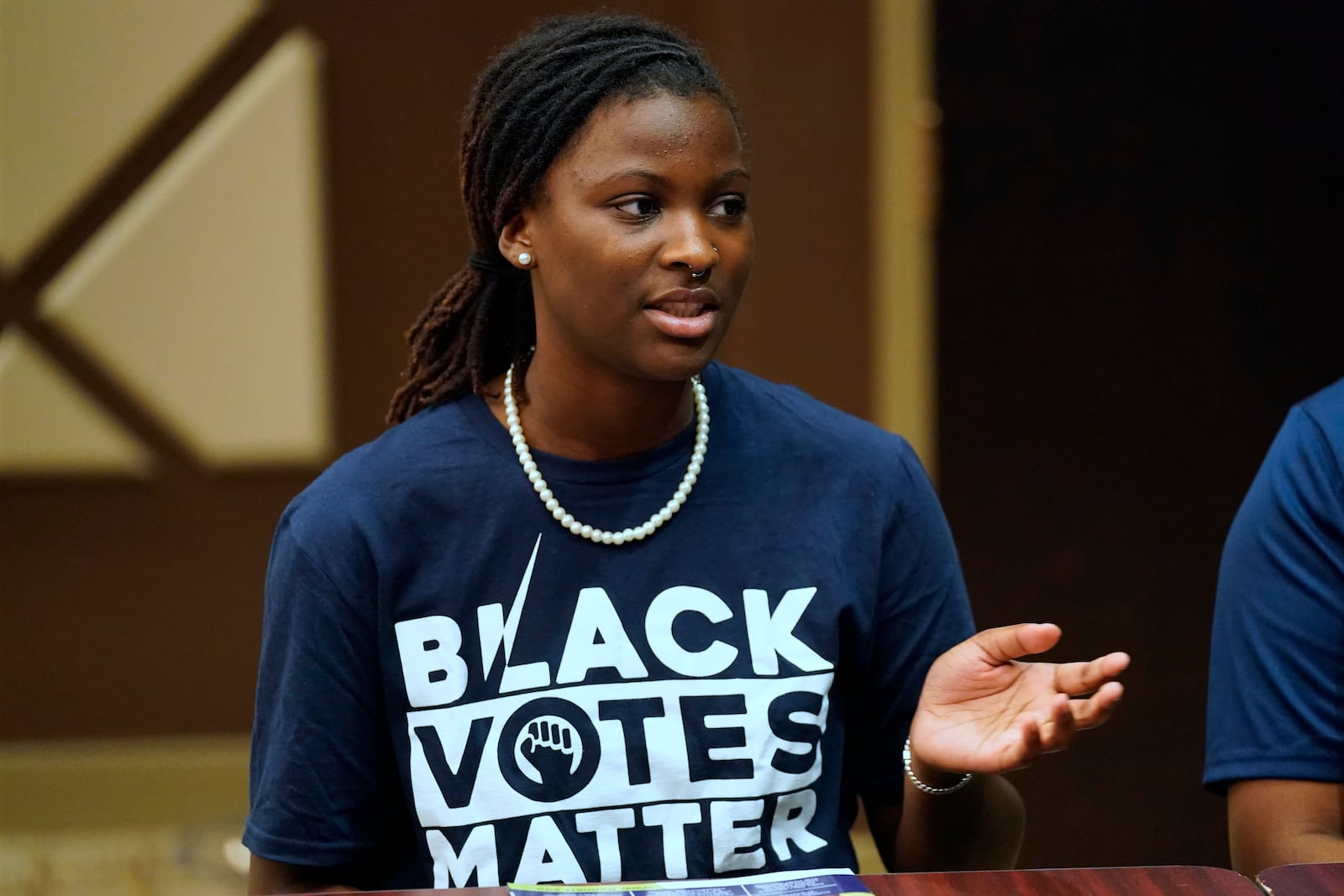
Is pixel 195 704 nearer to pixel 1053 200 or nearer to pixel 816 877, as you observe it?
pixel 1053 200

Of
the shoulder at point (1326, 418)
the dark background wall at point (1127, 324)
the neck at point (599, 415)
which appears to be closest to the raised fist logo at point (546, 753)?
the neck at point (599, 415)

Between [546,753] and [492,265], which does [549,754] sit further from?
[492,265]

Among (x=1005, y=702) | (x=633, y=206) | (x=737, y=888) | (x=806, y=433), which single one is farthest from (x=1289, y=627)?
(x=633, y=206)

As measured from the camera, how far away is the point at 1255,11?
255 cm

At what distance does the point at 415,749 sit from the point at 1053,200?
1.70 metres

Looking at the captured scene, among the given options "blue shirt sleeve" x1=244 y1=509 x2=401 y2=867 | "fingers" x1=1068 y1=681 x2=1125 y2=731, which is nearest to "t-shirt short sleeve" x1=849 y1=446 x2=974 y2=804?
"fingers" x1=1068 y1=681 x2=1125 y2=731

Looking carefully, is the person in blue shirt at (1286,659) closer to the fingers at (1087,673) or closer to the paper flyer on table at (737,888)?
the fingers at (1087,673)

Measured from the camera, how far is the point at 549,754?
53.8 inches

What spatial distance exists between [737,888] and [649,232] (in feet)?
1.87

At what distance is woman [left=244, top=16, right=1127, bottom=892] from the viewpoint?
137 cm

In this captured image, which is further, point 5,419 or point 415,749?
point 5,419

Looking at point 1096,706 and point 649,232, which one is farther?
point 649,232

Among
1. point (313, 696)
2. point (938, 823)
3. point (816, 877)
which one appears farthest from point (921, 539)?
point (313, 696)

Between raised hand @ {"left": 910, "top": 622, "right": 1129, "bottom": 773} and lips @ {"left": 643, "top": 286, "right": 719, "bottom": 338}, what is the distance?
36 centimetres
